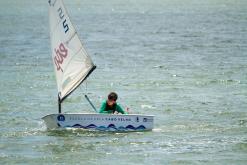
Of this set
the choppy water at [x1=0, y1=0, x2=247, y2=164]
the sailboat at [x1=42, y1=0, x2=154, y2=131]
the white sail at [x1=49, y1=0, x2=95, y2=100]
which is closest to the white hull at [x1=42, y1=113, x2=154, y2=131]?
the choppy water at [x1=0, y1=0, x2=247, y2=164]

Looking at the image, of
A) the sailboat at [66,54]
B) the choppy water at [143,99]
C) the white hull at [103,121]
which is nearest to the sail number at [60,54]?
the sailboat at [66,54]

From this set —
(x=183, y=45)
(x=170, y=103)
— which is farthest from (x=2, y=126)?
(x=183, y=45)

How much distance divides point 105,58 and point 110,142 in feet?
94.8

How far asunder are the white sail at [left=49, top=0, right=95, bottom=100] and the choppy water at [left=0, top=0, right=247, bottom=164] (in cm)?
195

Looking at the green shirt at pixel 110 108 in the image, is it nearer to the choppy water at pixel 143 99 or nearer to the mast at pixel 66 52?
the choppy water at pixel 143 99

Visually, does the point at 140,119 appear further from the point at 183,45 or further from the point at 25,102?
the point at 183,45

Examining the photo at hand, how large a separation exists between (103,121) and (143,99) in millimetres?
9878

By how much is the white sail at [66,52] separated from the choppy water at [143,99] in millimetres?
1950

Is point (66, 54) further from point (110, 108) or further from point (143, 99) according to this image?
point (143, 99)

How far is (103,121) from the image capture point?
1174 inches

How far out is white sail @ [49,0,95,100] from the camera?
3159 cm

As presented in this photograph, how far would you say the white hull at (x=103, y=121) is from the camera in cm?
2969

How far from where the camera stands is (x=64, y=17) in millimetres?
31609

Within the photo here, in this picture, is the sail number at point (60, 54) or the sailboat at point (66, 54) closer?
the sailboat at point (66, 54)
